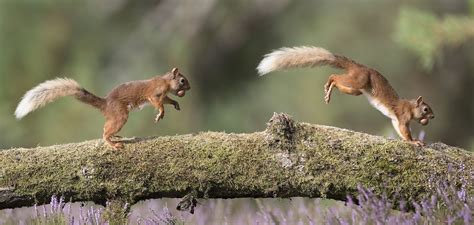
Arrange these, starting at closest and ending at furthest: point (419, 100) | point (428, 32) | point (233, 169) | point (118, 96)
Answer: point (233, 169), point (118, 96), point (419, 100), point (428, 32)

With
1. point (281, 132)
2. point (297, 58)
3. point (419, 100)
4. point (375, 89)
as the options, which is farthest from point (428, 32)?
point (281, 132)

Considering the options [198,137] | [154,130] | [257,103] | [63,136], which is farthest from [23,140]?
[198,137]

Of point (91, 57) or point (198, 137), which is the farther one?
point (91, 57)

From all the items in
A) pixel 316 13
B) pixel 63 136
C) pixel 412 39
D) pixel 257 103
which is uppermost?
pixel 316 13

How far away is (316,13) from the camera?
Result: 23016 mm

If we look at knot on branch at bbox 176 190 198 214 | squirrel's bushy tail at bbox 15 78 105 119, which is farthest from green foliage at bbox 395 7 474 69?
knot on branch at bbox 176 190 198 214

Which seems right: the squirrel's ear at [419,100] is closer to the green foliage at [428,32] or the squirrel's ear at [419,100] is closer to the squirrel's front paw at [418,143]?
the squirrel's front paw at [418,143]

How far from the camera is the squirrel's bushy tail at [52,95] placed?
21.3 feet

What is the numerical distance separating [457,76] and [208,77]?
5.63 meters

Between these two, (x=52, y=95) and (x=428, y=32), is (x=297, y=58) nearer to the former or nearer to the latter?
(x=52, y=95)

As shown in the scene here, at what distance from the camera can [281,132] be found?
241 inches

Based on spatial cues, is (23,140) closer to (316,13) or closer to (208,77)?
(208,77)

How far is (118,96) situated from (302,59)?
123 cm

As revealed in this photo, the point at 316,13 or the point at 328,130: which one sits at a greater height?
the point at 316,13
